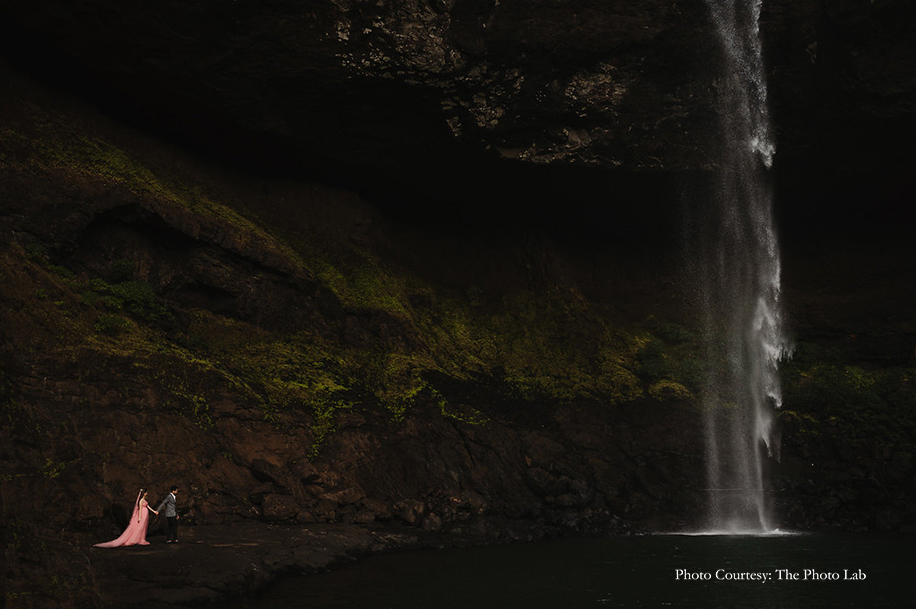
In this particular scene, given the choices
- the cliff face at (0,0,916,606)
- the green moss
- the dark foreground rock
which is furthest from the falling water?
the dark foreground rock

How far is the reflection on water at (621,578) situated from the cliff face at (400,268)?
2.55 m

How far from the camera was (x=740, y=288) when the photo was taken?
28984mm

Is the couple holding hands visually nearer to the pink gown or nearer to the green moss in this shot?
the pink gown

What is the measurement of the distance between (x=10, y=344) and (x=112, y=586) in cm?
667

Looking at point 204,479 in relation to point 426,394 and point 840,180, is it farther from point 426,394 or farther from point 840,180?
point 840,180

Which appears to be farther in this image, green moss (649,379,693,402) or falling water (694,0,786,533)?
green moss (649,379,693,402)

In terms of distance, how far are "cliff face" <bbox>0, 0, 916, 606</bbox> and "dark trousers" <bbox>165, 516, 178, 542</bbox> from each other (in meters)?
1.11

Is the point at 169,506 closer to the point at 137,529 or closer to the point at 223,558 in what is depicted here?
the point at 137,529

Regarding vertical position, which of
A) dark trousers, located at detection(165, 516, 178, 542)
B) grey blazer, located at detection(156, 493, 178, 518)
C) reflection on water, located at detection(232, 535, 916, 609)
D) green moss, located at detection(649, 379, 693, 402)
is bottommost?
reflection on water, located at detection(232, 535, 916, 609)

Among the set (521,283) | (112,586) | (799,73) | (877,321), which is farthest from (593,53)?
(112,586)

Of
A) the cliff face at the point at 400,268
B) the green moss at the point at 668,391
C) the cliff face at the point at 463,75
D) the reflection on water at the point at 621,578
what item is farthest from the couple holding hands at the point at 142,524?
the green moss at the point at 668,391

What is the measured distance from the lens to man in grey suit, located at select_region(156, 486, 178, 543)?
13188 mm

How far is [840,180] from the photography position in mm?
27156

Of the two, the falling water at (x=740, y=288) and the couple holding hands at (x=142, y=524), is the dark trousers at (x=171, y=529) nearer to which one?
the couple holding hands at (x=142, y=524)
